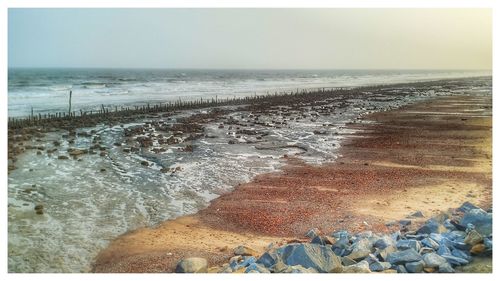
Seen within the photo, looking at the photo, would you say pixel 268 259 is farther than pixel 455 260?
Yes

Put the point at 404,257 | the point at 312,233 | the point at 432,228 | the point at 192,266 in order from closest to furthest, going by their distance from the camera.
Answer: the point at 404,257 → the point at 192,266 → the point at 432,228 → the point at 312,233

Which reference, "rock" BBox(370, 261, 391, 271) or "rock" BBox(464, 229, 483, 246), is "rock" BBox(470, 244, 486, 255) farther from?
"rock" BBox(370, 261, 391, 271)

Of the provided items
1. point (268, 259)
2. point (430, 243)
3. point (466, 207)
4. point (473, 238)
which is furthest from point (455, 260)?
point (268, 259)

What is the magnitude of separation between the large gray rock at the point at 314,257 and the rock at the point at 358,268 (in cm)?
10

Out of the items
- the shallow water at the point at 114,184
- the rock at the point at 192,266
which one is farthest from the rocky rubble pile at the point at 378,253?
the shallow water at the point at 114,184

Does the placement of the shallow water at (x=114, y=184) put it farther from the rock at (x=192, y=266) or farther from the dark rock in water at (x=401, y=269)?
the dark rock in water at (x=401, y=269)

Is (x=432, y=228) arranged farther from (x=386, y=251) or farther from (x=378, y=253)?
(x=378, y=253)

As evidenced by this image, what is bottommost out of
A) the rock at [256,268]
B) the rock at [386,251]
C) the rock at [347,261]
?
the rock at [256,268]

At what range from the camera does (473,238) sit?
5.83 m

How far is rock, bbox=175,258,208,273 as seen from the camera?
5.84m

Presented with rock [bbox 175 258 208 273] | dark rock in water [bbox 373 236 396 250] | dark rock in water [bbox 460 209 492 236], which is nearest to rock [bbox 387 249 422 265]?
dark rock in water [bbox 373 236 396 250]

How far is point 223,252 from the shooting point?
637 cm

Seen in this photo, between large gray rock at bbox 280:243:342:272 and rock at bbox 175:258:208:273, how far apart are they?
1.23 m

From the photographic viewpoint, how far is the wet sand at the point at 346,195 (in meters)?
6.63
